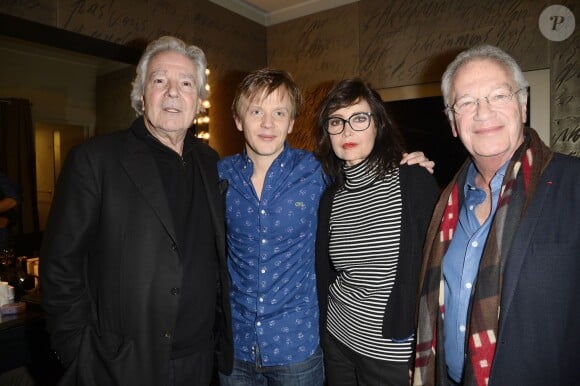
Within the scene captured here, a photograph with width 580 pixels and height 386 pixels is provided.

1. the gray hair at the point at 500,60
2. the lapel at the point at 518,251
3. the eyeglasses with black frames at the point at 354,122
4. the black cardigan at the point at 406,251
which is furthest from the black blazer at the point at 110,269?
the gray hair at the point at 500,60

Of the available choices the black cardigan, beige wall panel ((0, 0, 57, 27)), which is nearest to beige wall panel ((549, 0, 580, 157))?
the black cardigan

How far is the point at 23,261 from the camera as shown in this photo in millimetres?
2514

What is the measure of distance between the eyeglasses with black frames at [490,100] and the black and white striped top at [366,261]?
387 millimetres

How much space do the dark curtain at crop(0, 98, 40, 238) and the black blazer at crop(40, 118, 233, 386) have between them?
1.85 meters

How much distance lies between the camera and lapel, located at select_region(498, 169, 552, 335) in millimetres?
1043

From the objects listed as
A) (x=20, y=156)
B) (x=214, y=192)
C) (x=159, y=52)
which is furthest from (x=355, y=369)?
(x=20, y=156)

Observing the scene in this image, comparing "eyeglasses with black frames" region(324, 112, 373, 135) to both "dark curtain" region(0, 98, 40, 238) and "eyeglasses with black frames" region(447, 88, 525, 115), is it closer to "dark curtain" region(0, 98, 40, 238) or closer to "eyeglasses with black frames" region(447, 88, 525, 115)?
"eyeglasses with black frames" region(447, 88, 525, 115)

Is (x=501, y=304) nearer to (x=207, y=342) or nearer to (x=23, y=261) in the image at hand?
(x=207, y=342)

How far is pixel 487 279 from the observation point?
1099 mm

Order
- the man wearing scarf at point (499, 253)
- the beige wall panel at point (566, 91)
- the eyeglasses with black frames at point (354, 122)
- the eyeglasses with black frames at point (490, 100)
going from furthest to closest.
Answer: the beige wall panel at point (566, 91)
the eyeglasses with black frames at point (354, 122)
the eyeglasses with black frames at point (490, 100)
the man wearing scarf at point (499, 253)

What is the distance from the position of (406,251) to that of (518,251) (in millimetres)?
423

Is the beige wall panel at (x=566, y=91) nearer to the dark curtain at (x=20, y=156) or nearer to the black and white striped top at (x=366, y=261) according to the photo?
the black and white striped top at (x=366, y=261)

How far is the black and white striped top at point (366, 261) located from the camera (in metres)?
1.41

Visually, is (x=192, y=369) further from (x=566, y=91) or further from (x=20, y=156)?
(x=566, y=91)
